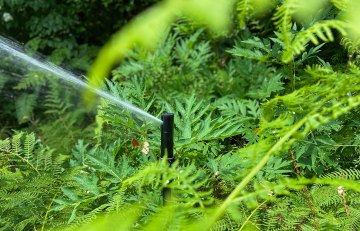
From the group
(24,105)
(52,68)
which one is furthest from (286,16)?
(24,105)

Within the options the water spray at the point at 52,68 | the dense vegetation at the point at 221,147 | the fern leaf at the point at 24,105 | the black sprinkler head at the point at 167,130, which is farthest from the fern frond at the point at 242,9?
the fern leaf at the point at 24,105

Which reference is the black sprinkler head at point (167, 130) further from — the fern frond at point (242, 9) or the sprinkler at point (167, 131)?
the fern frond at point (242, 9)

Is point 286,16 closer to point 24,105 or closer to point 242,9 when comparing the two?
point 242,9

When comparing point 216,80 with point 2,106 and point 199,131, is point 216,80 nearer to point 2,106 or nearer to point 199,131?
point 199,131

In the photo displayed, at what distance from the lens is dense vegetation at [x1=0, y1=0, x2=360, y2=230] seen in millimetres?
727

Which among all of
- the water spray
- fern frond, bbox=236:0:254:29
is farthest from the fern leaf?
fern frond, bbox=236:0:254:29

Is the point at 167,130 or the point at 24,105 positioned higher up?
the point at 167,130

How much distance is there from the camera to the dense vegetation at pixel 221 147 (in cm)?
73

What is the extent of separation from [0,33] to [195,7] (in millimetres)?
3208

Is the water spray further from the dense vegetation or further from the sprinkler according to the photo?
the sprinkler

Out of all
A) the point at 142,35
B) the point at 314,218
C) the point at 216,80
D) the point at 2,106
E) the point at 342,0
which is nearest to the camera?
the point at 142,35

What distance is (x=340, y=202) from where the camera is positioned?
1.14 m

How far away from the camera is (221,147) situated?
1.42 m

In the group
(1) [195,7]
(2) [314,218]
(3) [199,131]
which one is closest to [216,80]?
(3) [199,131]
